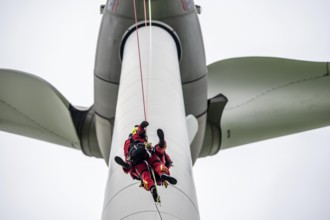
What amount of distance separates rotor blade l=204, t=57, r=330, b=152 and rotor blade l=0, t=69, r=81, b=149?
3.89 m

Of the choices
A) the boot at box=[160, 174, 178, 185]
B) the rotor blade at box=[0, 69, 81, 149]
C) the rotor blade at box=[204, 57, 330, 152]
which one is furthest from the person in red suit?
the rotor blade at box=[204, 57, 330, 152]

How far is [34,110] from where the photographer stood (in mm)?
12711

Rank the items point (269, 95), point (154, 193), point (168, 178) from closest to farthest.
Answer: point (154, 193) → point (168, 178) → point (269, 95)

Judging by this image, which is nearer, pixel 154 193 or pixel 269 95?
pixel 154 193

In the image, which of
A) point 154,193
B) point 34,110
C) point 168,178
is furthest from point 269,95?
point 154,193

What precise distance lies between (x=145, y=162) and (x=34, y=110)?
24.7ft

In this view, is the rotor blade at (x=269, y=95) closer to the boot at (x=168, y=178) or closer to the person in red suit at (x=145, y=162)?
the person in red suit at (x=145, y=162)

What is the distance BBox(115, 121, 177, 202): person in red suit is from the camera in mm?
5797

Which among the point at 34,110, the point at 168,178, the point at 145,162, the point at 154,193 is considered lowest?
the point at 154,193

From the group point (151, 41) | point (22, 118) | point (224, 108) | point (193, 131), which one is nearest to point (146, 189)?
Answer: point (193, 131)

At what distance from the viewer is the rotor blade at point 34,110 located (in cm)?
1196

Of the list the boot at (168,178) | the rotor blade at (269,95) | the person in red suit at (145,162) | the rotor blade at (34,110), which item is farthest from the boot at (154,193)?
the rotor blade at (269,95)

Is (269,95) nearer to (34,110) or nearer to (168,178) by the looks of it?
(34,110)

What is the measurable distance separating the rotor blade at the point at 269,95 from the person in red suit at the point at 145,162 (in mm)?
6677
